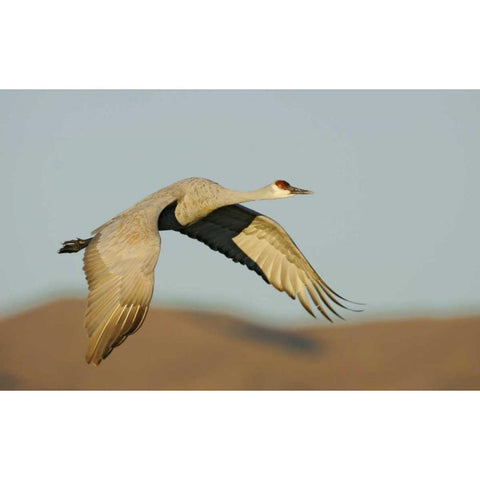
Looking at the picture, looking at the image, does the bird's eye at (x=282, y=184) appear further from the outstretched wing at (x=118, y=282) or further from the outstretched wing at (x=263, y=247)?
the outstretched wing at (x=118, y=282)

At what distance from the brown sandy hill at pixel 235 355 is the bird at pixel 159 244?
8319mm

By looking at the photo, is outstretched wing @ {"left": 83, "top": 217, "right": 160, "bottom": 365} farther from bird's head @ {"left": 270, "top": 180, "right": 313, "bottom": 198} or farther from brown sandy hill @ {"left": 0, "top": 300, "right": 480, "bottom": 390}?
brown sandy hill @ {"left": 0, "top": 300, "right": 480, "bottom": 390}

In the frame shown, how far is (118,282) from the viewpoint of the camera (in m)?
6.05

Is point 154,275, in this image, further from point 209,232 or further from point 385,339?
point 385,339

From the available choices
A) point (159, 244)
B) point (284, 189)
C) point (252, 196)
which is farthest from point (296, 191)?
point (159, 244)

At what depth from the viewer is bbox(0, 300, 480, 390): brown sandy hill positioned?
16359 mm

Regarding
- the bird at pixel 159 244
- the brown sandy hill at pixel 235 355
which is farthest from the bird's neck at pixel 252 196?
the brown sandy hill at pixel 235 355

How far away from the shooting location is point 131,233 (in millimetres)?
6477

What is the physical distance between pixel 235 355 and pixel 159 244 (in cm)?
1168

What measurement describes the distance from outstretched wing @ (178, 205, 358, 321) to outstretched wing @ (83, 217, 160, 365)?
1716 mm

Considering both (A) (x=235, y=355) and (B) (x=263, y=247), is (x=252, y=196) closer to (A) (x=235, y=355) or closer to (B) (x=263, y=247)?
(B) (x=263, y=247)

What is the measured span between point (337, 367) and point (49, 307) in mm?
6486

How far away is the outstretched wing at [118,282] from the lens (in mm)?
5738

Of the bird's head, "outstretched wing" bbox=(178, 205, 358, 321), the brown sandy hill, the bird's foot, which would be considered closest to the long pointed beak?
the bird's head
